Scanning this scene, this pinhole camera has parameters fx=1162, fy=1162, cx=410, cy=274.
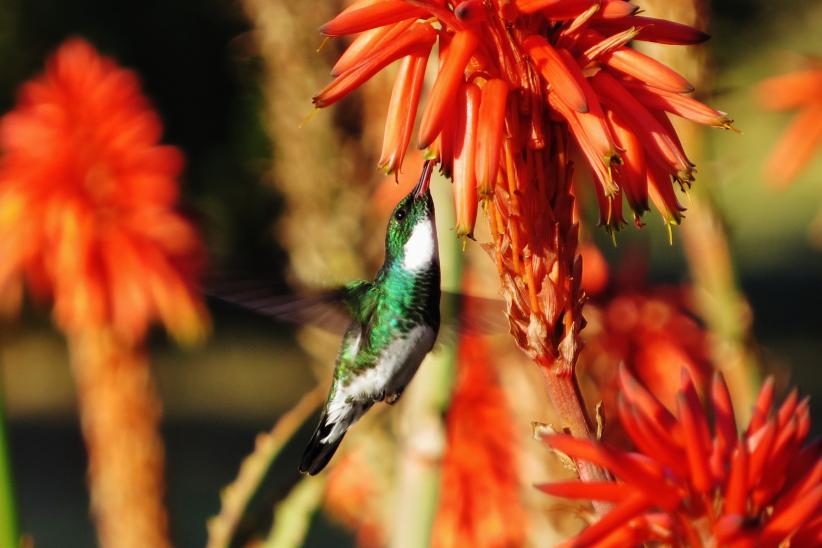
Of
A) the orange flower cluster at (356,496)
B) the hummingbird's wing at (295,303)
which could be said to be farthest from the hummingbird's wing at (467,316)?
the orange flower cluster at (356,496)

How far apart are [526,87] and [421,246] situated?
1.21 feet

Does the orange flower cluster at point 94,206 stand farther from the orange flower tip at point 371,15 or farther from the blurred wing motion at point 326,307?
→ the orange flower tip at point 371,15

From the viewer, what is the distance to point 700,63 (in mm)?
1527

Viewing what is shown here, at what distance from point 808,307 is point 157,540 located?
8.58 m

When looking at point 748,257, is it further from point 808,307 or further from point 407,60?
point 407,60

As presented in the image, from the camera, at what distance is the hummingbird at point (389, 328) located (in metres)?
1.17

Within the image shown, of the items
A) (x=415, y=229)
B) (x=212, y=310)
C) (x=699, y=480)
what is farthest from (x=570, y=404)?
(x=212, y=310)

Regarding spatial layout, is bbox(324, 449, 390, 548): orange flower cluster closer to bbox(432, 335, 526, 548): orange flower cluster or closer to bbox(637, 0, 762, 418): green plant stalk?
bbox(432, 335, 526, 548): orange flower cluster

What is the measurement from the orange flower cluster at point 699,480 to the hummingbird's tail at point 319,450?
0.53 meters

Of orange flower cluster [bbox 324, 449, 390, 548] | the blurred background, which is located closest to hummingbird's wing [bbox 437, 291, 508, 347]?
orange flower cluster [bbox 324, 449, 390, 548]

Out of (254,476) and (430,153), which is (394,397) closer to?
(254,476)

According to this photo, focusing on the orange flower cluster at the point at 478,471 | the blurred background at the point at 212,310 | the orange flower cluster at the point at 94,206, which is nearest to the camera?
the orange flower cluster at the point at 478,471

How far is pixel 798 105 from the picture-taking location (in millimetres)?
2100

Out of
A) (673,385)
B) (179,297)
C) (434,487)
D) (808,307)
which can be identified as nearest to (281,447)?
(434,487)
